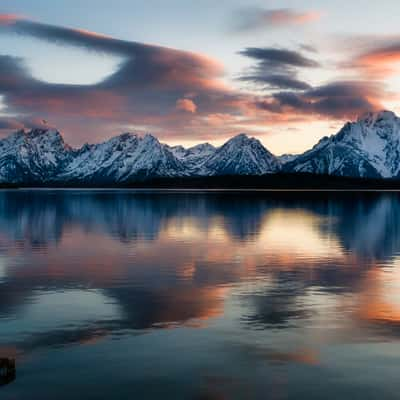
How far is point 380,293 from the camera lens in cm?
3469

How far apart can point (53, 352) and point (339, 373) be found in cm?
932

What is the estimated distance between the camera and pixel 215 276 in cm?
4097

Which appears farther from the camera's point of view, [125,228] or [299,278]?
[125,228]

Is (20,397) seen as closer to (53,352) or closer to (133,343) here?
(53,352)

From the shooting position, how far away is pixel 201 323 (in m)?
27.0

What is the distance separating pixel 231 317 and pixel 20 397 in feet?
39.0

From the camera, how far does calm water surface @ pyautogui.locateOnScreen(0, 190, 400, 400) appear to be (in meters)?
19.3

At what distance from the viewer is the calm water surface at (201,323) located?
63.4 feet

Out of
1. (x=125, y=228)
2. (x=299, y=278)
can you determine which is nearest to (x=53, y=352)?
(x=299, y=278)

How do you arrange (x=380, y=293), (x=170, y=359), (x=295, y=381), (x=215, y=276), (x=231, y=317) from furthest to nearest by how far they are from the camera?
1. (x=215, y=276)
2. (x=380, y=293)
3. (x=231, y=317)
4. (x=170, y=359)
5. (x=295, y=381)

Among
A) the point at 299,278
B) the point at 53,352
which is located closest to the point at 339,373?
the point at 53,352

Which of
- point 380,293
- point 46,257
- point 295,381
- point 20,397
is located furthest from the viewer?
point 46,257

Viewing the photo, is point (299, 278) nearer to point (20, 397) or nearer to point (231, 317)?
point (231, 317)

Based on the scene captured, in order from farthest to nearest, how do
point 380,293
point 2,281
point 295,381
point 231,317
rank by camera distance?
point 2,281, point 380,293, point 231,317, point 295,381
